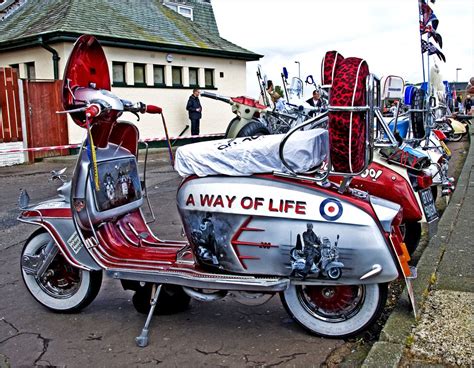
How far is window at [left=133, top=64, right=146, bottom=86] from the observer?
58.2 ft

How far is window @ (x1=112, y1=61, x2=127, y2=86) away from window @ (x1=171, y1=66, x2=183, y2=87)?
2271mm

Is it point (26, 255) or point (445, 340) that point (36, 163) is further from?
point (445, 340)

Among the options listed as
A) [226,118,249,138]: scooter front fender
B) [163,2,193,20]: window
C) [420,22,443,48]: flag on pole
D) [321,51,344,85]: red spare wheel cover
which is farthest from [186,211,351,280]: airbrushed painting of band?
[163,2,193,20]: window

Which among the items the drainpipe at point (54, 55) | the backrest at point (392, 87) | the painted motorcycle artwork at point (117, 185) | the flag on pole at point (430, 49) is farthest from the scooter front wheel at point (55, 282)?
the drainpipe at point (54, 55)

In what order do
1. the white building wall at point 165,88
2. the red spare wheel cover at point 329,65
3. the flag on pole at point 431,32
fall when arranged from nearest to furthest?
the red spare wheel cover at point 329,65 → the flag on pole at point 431,32 → the white building wall at point 165,88

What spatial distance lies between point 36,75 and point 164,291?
14.2 meters

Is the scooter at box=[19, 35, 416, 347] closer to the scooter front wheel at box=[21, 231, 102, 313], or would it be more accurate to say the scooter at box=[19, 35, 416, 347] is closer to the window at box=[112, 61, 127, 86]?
the scooter front wheel at box=[21, 231, 102, 313]

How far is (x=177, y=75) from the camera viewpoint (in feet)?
63.5

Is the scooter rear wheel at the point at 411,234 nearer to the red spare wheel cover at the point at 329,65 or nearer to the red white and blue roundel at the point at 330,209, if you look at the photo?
the red white and blue roundel at the point at 330,209

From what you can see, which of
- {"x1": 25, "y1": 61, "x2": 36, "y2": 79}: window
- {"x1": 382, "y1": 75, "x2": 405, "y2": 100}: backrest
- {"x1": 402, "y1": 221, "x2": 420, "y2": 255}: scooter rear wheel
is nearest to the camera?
{"x1": 382, "y1": 75, "x2": 405, "y2": 100}: backrest

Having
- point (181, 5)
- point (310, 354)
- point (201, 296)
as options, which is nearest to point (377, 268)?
point (310, 354)

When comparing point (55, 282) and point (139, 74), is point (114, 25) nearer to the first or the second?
point (139, 74)

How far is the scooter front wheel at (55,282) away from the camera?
13.4 ft

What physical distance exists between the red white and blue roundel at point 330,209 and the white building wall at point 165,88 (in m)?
12.1
